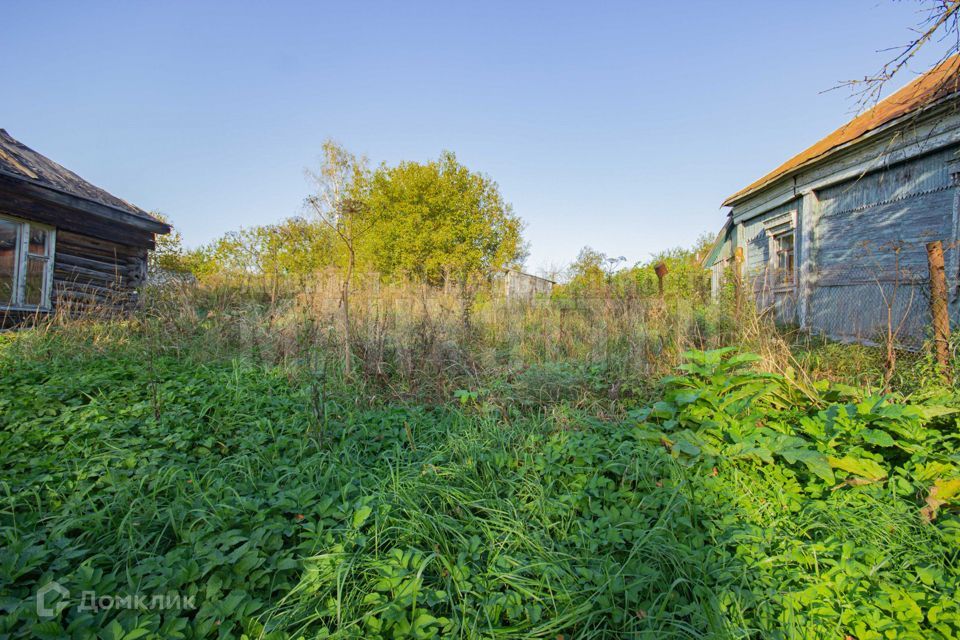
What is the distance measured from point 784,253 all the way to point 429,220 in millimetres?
18134

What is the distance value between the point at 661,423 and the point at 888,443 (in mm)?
1135

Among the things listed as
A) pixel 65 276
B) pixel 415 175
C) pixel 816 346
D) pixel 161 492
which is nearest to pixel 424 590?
pixel 161 492

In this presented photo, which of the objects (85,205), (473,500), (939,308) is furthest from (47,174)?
(939,308)

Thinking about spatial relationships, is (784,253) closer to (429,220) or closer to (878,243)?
(878,243)

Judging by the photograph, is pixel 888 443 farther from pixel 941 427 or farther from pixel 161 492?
pixel 161 492

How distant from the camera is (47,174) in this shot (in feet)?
25.0

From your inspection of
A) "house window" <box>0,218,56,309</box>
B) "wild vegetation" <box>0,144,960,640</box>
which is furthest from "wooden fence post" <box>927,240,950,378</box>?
"house window" <box>0,218,56,309</box>

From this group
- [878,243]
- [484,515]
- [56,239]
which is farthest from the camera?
[56,239]

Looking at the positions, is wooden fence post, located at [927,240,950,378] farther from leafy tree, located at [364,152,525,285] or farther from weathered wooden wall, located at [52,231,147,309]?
leafy tree, located at [364,152,525,285]

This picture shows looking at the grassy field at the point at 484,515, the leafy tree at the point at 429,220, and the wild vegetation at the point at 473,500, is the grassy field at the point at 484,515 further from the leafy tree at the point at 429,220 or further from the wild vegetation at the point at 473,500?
the leafy tree at the point at 429,220

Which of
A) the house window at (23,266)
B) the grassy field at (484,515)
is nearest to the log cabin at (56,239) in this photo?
the house window at (23,266)

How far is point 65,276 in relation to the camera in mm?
7809

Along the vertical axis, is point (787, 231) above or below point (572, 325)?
above

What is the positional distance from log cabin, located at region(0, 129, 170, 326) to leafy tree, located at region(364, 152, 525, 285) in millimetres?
14410
